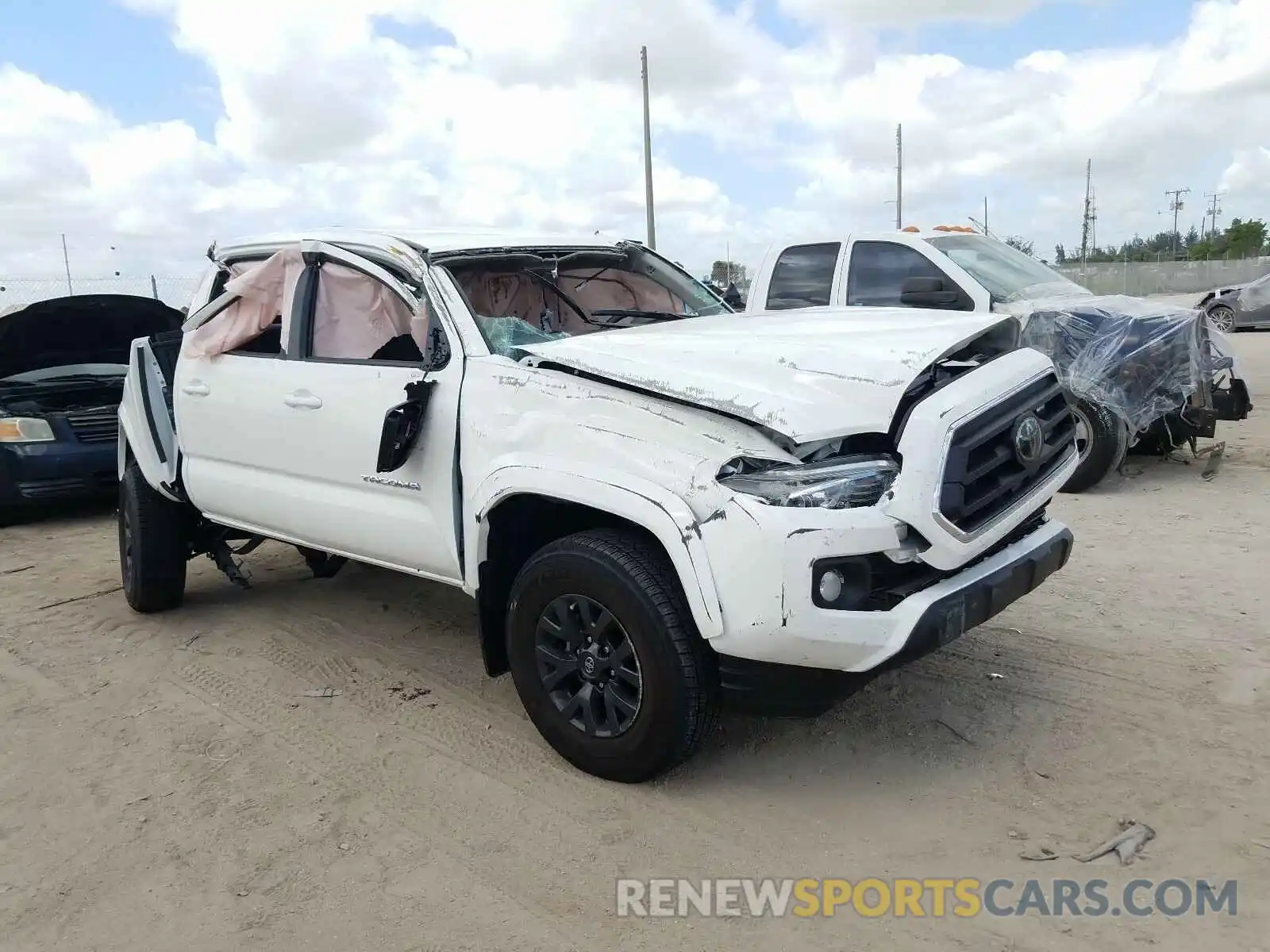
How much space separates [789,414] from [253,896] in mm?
2056

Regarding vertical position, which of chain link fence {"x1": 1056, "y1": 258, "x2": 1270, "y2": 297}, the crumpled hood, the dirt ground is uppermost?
chain link fence {"x1": 1056, "y1": 258, "x2": 1270, "y2": 297}

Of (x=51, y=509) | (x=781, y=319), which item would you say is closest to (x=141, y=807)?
(x=781, y=319)

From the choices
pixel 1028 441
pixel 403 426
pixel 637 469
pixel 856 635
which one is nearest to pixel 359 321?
pixel 403 426

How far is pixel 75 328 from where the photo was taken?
8.69 metres

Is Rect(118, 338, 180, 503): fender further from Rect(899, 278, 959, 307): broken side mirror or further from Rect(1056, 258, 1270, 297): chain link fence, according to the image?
Rect(1056, 258, 1270, 297): chain link fence

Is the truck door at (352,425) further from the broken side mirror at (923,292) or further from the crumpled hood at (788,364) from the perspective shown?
the broken side mirror at (923,292)

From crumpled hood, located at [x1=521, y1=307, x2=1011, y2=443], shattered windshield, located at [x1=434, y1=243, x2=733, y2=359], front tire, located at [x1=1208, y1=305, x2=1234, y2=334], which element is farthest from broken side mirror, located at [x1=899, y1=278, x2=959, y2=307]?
front tire, located at [x1=1208, y1=305, x2=1234, y2=334]

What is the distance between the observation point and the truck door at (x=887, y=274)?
7.11 meters

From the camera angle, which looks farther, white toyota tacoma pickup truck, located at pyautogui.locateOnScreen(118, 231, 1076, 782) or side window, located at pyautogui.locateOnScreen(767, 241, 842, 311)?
side window, located at pyautogui.locateOnScreen(767, 241, 842, 311)

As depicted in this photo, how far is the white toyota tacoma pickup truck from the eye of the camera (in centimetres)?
289

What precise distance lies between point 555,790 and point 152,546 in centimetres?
306

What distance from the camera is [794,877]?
2.84 m

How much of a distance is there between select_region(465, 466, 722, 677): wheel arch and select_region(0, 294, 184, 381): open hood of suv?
6.16 metres

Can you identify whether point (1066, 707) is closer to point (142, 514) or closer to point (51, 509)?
point (142, 514)
